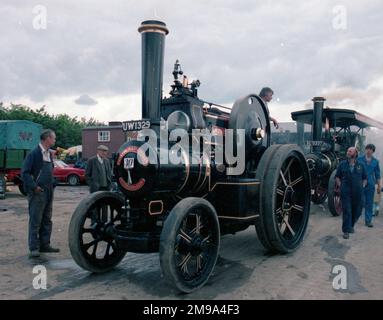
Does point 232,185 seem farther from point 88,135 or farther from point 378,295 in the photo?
point 88,135

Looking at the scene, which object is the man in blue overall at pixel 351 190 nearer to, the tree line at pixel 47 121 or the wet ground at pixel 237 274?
the wet ground at pixel 237 274

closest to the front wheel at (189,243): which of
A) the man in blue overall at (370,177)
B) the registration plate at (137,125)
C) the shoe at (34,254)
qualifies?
the registration plate at (137,125)

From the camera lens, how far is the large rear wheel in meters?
4.45

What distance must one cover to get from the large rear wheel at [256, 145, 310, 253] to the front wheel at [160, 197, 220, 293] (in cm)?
95

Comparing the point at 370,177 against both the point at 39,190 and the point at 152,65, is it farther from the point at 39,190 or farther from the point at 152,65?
the point at 39,190

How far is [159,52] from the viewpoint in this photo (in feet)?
12.4

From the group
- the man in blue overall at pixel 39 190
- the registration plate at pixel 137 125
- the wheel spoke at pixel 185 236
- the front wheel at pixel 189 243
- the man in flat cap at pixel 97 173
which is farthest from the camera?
the man in flat cap at pixel 97 173

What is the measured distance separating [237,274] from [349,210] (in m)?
2.69

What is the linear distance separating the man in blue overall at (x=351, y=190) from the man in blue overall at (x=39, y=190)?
4039 millimetres

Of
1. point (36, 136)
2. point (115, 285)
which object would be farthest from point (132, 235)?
point (36, 136)

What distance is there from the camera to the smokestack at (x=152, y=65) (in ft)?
12.2

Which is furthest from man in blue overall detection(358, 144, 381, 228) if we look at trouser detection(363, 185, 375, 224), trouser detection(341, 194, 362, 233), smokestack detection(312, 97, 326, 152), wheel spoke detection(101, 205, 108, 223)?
wheel spoke detection(101, 205, 108, 223)

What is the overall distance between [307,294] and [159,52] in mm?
2525

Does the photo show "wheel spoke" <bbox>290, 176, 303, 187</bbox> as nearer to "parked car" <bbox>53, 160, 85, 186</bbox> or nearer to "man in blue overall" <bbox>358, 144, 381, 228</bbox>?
"man in blue overall" <bbox>358, 144, 381, 228</bbox>
